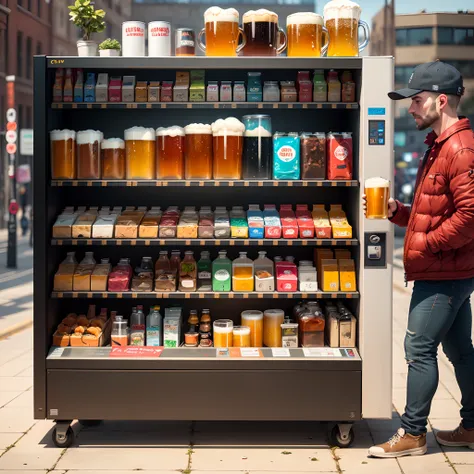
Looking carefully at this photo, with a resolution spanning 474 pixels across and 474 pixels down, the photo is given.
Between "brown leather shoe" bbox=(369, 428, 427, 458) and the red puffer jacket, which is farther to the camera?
"brown leather shoe" bbox=(369, 428, 427, 458)

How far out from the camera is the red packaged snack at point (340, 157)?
205 inches

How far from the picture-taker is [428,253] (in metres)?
4.64

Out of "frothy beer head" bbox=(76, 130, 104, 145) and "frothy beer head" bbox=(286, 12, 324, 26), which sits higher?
"frothy beer head" bbox=(286, 12, 324, 26)

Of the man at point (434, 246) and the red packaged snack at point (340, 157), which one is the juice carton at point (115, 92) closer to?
the red packaged snack at point (340, 157)

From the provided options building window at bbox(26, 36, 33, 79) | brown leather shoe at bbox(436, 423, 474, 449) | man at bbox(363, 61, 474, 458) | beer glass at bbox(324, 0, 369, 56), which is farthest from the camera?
building window at bbox(26, 36, 33, 79)

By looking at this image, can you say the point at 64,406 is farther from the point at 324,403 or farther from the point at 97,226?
the point at 324,403

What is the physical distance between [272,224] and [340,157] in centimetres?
62

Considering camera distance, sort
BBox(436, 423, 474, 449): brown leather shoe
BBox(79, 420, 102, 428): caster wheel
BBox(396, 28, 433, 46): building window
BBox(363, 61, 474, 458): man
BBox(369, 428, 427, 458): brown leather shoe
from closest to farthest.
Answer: BBox(363, 61, 474, 458): man → BBox(369, 428, 427, 458): brown leather shoe → BBox(436, 423, 474, 449): brown leather shoe → BBox(79, 420, 102, 428): caster wheel → BBox(396, 28, 433, 46): building window

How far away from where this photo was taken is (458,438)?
5.09m

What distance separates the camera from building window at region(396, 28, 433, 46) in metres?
36.8

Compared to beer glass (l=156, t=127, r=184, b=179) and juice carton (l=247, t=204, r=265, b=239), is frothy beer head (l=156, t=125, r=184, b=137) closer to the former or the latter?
beer glass (l=156, t=127, r=184, b=179)

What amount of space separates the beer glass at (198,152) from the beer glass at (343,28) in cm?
97

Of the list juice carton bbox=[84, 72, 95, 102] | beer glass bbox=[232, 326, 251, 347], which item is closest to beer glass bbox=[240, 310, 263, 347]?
beer glass bbox=[232, 326, 251, 347]

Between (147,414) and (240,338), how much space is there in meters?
0.79
